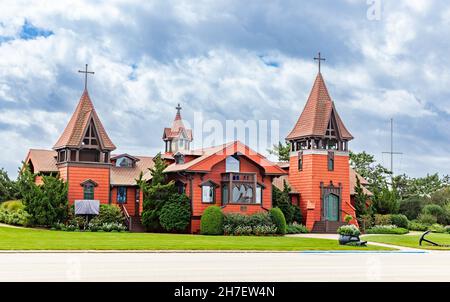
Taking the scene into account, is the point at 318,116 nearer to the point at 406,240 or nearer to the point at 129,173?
the point at 129,173

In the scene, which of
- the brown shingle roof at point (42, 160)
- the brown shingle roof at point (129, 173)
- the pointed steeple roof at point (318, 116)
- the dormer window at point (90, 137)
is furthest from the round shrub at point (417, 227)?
the brown shingle roof at point (42, 160)

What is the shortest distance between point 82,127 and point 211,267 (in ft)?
109

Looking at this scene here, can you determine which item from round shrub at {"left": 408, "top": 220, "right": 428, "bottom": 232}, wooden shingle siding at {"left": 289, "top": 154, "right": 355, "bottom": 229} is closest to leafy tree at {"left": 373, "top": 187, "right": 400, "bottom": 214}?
round shrub at {"left": 408, "top": 220, "right": 428, "bottom": 232}

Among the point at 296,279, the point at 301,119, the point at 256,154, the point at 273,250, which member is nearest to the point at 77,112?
the point at 256,154

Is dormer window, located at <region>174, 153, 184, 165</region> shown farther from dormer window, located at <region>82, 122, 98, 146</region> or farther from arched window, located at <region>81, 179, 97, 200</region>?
arched window, located at <region>81, 179, 97, 200</region>

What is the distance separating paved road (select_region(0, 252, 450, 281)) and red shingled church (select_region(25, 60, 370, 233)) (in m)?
21.0

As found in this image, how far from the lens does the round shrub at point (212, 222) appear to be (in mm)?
48781

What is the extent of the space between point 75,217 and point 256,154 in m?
13.9

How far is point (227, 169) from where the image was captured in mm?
52719

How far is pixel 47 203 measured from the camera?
4975 centimetres

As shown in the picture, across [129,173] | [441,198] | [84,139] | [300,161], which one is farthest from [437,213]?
[84,139]

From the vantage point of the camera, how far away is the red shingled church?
52250 millimetres

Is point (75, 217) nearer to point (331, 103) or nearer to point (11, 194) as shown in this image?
point (11, 194)

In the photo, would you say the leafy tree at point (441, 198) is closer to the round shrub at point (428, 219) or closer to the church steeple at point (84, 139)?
the round shrub at point (428, 219)
